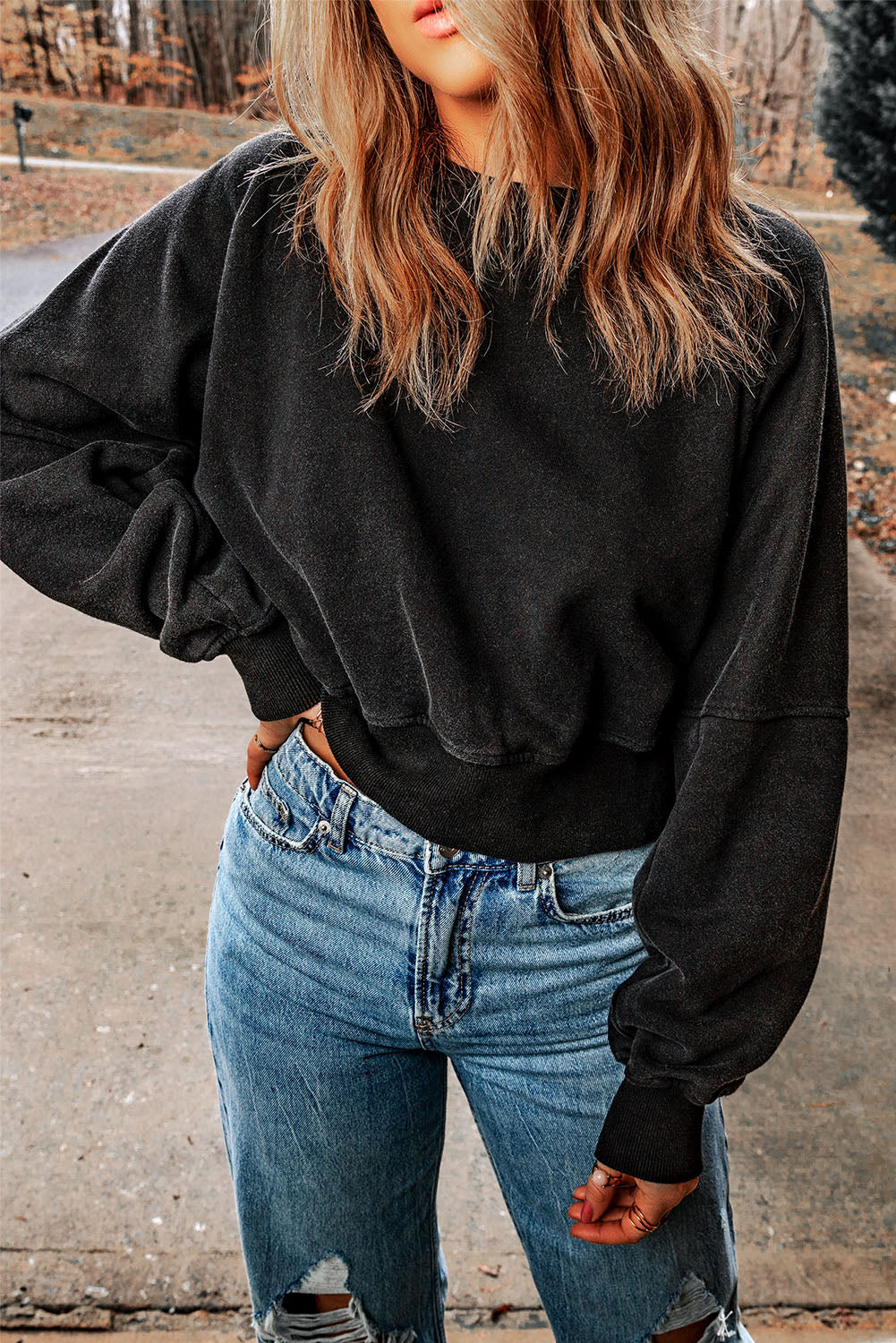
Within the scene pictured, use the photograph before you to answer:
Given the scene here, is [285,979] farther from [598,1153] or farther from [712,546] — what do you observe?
[712,546]

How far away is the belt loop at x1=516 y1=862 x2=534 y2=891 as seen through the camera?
38.8 inches

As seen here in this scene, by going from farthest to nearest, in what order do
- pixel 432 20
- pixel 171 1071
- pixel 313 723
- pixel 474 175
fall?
pixel 171 1071, pixel 313 723, pixel 474 175, pixel 432 20

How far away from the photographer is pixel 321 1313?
1118mm

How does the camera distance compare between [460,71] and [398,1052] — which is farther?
[398,1052]

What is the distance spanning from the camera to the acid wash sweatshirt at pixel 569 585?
939mm

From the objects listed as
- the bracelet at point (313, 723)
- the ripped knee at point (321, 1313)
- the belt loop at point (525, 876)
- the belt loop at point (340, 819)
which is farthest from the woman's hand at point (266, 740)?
the ripped knee at point (321, 1313)

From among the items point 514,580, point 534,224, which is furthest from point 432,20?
point 514,580

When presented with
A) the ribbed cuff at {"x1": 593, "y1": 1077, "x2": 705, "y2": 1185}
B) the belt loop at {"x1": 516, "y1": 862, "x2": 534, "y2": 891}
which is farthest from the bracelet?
the ribbed cuff at {"x1": 593, "y1": 1077, "x2": 705, "y2": 1185}

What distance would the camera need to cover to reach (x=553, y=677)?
37.8 inches

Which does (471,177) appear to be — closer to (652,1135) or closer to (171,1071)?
(652,1135)

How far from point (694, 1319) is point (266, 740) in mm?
671

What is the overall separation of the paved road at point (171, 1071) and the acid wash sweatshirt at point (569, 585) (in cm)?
117

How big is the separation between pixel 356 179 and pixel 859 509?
14.9 ft

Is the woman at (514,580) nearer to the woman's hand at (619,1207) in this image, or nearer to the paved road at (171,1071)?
the woman's hand at (619,1207)
